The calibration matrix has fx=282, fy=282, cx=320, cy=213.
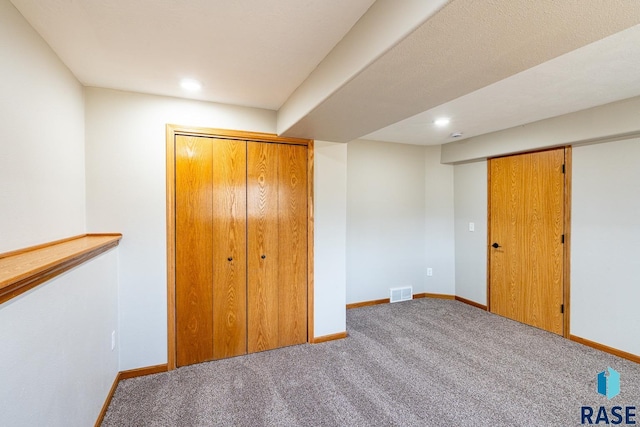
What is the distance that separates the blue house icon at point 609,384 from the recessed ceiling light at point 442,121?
268 cm

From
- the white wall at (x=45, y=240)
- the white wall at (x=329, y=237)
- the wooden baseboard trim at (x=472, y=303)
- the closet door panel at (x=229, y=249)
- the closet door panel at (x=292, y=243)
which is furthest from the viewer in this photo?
the wooden baseboard trim at (x=472, y=303)

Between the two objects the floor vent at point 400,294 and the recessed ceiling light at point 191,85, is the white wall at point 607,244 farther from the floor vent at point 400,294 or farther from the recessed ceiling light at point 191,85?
the recessed ceiling light at point 191,85

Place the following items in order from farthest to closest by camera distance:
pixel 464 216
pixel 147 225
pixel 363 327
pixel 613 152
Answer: pixel 464 216 → pixel 363 327 → pixel 613 152 → pixel 147 225

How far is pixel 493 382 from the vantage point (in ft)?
7.57

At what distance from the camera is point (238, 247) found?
2711 millimetres

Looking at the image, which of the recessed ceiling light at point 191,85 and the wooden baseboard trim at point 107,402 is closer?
the wooden baseboard trim at point 107,402

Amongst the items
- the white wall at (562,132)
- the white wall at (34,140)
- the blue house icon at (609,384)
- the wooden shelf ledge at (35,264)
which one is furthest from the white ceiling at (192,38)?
the blue house icon at (609,384)

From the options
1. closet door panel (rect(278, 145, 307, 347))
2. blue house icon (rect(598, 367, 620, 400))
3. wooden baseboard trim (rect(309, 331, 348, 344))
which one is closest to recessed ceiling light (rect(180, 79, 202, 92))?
closet door panel (rect(278, 145, 307, 347))

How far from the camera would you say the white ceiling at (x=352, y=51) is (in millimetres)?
1056

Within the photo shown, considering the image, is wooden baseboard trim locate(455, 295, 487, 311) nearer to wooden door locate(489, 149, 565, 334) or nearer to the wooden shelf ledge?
wooden door locate(489, 149, 565, 334)

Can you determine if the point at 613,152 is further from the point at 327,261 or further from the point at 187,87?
the point at 187,87

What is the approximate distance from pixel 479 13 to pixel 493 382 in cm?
262

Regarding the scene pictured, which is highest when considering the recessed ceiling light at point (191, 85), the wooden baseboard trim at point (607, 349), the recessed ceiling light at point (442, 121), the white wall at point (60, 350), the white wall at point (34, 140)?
the recessed ceiling light at point (191, 85)

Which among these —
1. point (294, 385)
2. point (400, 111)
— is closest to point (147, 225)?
point (294, 385)
